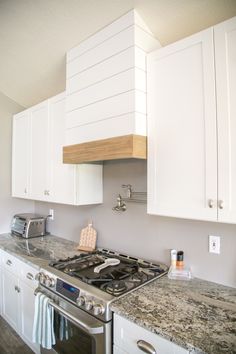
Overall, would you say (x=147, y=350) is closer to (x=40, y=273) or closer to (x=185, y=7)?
(x=40, y=273)

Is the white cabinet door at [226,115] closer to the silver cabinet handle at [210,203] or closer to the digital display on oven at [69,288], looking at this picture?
the silver cabinet handle at [210,203]

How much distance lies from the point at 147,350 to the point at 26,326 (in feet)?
4.79

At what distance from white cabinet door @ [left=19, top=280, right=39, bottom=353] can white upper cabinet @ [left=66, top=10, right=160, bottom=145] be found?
4.39ft

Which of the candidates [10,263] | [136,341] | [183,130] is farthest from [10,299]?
[183,130]

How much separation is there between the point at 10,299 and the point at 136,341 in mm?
1693

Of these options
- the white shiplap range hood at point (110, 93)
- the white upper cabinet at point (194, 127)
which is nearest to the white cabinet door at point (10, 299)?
the white shiplap range hood at point (110, 93)

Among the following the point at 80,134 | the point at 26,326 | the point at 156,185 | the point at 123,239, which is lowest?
the point at 26,326

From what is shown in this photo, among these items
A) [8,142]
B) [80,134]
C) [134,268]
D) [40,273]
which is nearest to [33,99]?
[8,142]

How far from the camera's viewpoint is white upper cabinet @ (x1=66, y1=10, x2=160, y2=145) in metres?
1.51

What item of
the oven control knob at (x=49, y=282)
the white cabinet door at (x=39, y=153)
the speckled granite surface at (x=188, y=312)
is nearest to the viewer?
the speckled granite surface at (x=188, y=312)

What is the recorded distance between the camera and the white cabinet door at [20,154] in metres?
2.72

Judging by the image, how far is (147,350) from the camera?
1108 mm

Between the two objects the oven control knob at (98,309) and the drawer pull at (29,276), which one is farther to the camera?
the drawer pull at (29,276)

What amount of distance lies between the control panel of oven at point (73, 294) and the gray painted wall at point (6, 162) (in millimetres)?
1431
